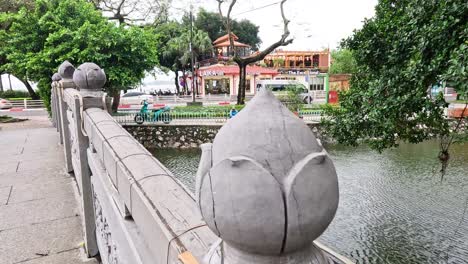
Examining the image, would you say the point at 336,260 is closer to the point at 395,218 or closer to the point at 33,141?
the point at 395,218

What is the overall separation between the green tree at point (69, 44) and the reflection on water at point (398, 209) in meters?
4.09

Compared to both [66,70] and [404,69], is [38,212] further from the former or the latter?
[404,69]

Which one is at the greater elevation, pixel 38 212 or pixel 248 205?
pixel 248 205

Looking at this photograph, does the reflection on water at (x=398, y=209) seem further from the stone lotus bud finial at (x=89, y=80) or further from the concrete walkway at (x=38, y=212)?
the stone lotus bud finial at (x=89, y=80)

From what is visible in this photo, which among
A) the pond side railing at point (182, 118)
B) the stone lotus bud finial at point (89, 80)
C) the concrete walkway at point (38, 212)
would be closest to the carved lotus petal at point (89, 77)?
the stone lotus bud finial at point (89, 80)

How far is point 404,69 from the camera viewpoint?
4.27 meters

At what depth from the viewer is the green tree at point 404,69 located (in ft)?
11.7

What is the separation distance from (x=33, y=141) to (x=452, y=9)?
27.0 feet

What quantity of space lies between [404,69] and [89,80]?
11.4 ft

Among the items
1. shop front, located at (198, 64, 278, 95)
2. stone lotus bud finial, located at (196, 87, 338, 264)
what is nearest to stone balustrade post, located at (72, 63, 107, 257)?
stone lotus bud finial, located at (196, 87, 338, 264)

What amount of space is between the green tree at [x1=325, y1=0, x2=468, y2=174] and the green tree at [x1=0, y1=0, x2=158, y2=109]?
8862 millimetres

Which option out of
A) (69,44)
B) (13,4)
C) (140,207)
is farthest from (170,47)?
(140,207)

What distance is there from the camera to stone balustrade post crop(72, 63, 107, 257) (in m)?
2.97

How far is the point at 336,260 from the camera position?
0.82 metres
